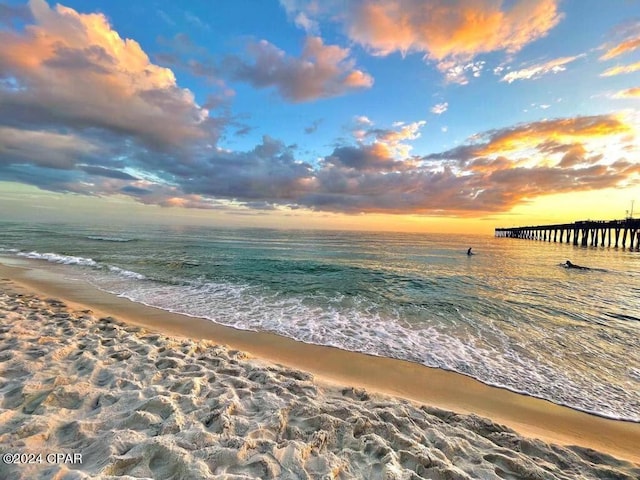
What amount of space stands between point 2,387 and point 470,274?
2275 centimetres

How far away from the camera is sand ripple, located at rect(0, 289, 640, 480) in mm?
2943

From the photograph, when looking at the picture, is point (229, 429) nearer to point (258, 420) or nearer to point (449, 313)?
point (258, 420)

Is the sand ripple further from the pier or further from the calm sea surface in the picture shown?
the pier

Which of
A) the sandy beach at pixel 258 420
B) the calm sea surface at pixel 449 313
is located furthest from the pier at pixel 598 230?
the sandy beach at pixel 258 420

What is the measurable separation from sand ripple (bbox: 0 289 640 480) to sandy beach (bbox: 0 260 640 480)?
0.02 metres

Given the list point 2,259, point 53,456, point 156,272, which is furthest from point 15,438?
point 2,259

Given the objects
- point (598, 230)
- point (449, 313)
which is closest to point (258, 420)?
point (449, 313)

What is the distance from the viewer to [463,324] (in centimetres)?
997

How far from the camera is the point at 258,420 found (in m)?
3.74

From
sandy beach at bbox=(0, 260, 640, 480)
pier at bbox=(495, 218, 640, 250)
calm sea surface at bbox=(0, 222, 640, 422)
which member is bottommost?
calm sea surface at bbox=(0, 222, 640, 422)

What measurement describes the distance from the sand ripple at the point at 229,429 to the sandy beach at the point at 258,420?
17 mm

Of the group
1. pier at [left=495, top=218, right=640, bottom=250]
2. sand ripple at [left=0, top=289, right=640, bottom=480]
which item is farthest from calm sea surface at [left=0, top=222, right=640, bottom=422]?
pier at [left=495, top=218, right=640, bottom=250]

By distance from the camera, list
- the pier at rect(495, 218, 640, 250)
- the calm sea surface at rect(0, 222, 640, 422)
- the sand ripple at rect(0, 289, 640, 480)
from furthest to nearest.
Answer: the pier at rect(495, 218, 640, 250)
the calm sea surface at rect(0, 222, 640, 422)
the sand ripple at rect(0, 289, 640, 480)

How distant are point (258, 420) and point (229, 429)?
39cm
